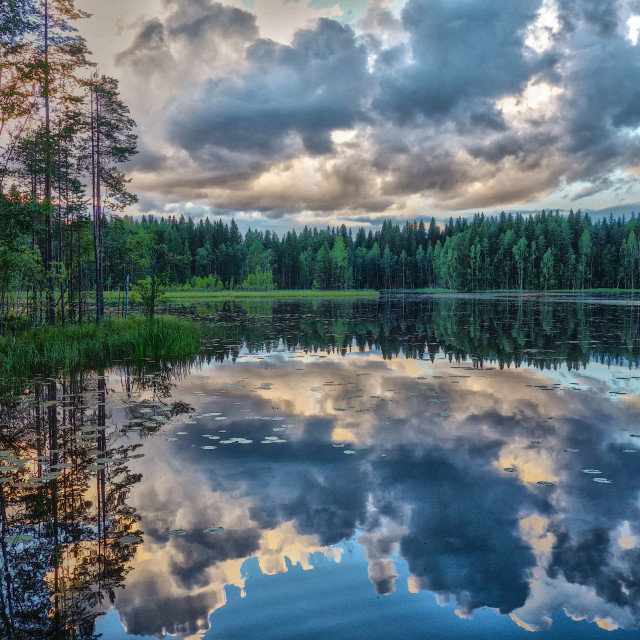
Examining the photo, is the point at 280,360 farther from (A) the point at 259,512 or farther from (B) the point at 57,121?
(B) the point at 57,121

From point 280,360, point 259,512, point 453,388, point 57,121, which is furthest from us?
point 57,121

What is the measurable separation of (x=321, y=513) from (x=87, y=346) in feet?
49.5

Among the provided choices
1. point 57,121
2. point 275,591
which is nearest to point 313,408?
point 275,591

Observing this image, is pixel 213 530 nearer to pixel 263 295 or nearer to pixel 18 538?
pixel 18 538

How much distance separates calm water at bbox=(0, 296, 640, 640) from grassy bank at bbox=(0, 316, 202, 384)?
3387 millimetres

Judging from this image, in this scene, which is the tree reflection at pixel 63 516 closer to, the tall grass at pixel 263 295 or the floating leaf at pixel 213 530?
the floating leaf at pixel 213 530

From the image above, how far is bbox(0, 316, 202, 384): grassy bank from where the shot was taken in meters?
15.2

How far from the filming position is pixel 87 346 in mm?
18031

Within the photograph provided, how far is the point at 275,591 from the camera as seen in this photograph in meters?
4.41

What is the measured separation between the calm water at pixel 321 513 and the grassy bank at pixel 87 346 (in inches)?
133

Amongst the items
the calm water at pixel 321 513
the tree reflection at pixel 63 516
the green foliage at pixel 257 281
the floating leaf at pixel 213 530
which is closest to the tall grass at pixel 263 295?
the green foliage at pixel 257 281

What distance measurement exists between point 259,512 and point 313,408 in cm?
504

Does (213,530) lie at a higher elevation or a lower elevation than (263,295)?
lower

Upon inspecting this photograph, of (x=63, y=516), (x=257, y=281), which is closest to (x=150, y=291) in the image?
(x=63, y=516)
